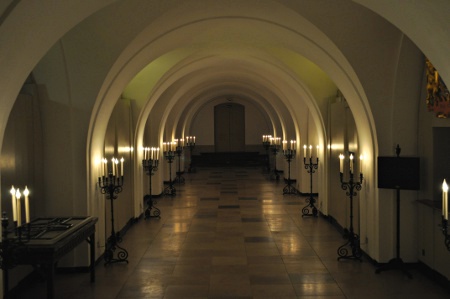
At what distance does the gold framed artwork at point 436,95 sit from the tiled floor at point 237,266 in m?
2.69

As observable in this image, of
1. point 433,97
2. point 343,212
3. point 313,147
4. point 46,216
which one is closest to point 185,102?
point 313,147

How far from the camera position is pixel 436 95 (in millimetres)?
7656

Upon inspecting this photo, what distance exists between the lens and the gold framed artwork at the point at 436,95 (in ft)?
24.3

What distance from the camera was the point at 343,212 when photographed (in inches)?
474

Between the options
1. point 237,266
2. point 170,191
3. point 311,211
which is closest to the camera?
point 237,266

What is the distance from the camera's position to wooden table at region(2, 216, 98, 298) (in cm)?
621

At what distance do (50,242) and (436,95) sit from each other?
5.88m

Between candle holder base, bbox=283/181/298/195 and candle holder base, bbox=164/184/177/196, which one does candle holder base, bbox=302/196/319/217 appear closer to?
candle holder base, bbox=283/181/298/195

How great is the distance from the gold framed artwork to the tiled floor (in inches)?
106

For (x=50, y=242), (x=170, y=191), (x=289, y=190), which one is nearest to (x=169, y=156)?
(x=170, y=191)

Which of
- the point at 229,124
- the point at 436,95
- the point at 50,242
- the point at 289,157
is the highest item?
the point at 229,124

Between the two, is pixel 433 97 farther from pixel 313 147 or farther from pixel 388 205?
pixel 313 147

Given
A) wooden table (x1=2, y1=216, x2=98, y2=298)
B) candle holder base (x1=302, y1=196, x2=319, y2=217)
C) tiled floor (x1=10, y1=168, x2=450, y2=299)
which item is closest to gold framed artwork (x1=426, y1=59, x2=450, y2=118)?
tiled floor (x1=10, y1=168, x2=450, y2=299)

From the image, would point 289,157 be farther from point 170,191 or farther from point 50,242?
point 50,242
